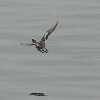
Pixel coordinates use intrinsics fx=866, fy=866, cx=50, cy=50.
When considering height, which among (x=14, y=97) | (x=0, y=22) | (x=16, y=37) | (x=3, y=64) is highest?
(x=0, y=22)

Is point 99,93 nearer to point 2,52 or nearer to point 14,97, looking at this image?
point 14,97

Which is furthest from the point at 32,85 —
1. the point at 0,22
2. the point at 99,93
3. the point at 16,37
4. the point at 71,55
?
the point at 0,22

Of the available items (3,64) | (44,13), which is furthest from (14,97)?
(44,13)

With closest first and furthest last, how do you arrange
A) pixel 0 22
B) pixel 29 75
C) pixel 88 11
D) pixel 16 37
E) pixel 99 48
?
pixel 29 75 < pixel 99 48 < pixel 16 37 < pixel 0 22 < pixel 88 11

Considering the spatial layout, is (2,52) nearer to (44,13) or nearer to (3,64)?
(3,64)

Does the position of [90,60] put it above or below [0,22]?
below

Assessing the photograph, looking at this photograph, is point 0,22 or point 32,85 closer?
point 32,85

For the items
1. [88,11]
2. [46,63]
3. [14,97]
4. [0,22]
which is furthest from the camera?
[88,11]
